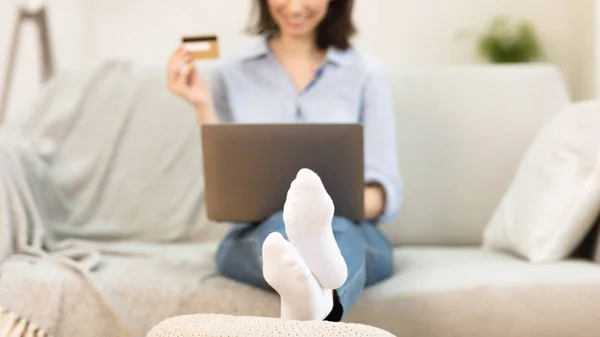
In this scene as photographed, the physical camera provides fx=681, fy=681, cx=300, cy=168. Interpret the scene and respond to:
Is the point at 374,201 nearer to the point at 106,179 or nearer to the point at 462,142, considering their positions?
the point at 462,142

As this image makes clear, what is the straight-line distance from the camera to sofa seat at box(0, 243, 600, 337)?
1.14 metres

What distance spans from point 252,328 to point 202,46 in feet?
2.38

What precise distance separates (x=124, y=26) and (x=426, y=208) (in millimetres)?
1405

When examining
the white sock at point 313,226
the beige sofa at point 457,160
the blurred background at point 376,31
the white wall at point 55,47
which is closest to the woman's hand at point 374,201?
the beige sofa at point 457,160

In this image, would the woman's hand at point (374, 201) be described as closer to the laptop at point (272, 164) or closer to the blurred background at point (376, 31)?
the laptop at point (272, 164)

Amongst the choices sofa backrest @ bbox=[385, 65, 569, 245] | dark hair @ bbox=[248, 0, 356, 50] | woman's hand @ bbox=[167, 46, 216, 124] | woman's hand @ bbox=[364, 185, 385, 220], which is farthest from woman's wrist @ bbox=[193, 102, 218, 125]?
sofa backrest @ bbox=[385, 65, 569, 245]

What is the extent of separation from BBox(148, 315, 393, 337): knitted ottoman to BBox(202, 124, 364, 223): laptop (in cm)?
38

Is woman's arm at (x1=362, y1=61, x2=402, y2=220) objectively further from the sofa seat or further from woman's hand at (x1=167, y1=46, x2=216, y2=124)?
woman's hand at (x1=167, y1=46, x2=216, y2=124)

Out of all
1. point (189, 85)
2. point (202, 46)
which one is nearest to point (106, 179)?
point (189, 85)

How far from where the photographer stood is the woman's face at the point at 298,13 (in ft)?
4.83

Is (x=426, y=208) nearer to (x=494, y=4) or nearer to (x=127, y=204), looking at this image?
(x=127, y=204)

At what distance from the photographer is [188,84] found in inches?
58.2

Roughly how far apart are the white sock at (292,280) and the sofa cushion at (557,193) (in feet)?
1.98

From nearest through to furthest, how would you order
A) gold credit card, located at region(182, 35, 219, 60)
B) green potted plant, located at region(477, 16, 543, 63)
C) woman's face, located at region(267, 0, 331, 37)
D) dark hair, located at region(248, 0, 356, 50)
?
1. gold credit card, located at region(182, 35, 219, 60)
2. woman's face, located at region(267, 0, 331, 37)
3. dark hair, located at region(248, 0, 356, 50)
4. green potted plant, located at region(477, 16, 543, 63)
